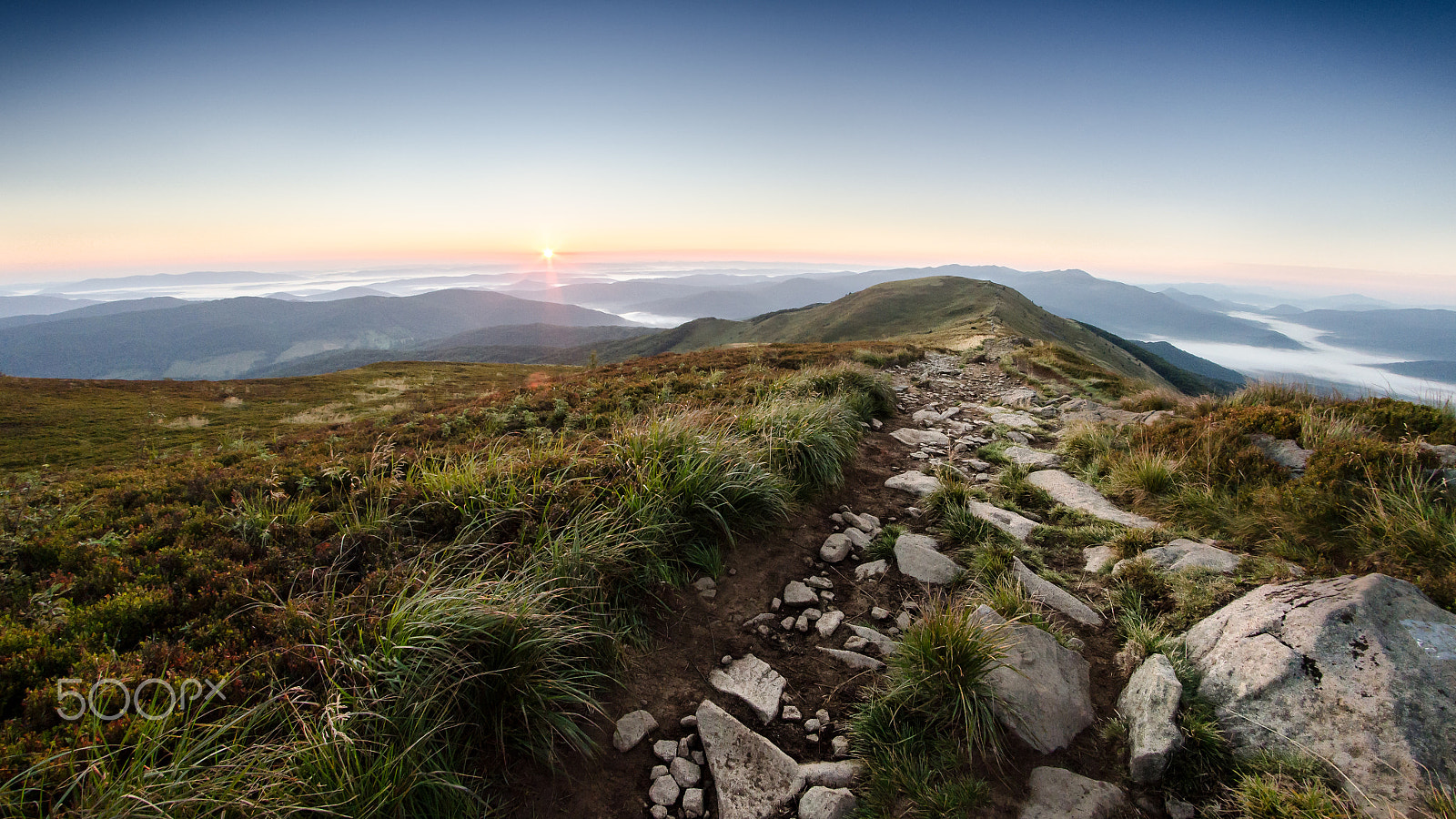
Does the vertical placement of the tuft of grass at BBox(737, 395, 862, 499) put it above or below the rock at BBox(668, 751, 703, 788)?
above

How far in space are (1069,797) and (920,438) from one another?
22.9 feet

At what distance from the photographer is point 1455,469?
4766mm

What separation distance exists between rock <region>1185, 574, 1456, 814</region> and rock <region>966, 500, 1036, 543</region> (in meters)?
2.11

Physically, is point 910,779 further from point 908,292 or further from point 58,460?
point 908,292

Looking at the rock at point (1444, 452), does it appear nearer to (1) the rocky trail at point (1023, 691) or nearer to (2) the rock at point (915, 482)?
(1) the rocky trail at point (1023, 691)

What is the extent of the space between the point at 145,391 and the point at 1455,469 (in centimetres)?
4639

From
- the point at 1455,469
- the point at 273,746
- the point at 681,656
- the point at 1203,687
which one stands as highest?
the point at 1455,469

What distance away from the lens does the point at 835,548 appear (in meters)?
5.88

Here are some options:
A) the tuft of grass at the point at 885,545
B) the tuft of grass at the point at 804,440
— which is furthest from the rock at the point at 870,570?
the tuft of grass at the point at 804,440

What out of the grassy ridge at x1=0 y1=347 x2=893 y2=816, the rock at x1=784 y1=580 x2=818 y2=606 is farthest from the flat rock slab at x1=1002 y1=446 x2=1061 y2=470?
the rock at x1=784 y1=580 x2=818 y2=606

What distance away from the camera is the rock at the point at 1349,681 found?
275cm

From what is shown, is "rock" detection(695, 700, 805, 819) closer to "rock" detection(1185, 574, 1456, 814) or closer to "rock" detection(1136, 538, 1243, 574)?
"rock" detection(1185, 574, 1456, 814)

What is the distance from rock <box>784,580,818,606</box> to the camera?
507 cm

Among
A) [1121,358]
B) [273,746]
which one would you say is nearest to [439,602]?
[273,746]
